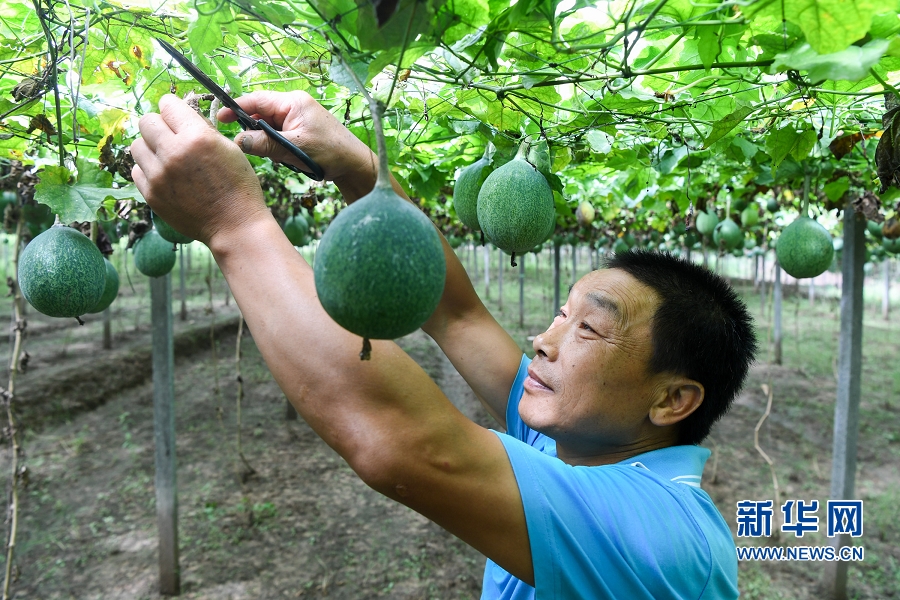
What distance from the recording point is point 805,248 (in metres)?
2.56

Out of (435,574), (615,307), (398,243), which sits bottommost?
(435,574)

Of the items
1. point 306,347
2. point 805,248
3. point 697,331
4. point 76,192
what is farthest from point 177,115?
point 805,248

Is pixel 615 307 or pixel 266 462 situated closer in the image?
pixel 615 307

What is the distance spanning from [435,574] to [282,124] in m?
4.17

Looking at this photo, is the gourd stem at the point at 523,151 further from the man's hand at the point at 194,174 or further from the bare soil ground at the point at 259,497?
the bare soil ground at the point at 259,497

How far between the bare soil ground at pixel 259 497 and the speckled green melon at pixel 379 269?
421 cm

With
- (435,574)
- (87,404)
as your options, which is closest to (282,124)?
(435,574)

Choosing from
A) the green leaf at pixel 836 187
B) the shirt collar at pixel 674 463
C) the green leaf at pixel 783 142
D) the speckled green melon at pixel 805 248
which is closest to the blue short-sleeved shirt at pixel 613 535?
the shirt collar at pixel 674 463

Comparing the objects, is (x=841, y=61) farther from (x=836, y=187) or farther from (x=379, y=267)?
(x=836, y=187)

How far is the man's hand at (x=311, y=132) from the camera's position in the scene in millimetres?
1195

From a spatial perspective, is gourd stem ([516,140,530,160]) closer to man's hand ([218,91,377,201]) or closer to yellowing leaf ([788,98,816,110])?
man's hand ([218,91,377,201])

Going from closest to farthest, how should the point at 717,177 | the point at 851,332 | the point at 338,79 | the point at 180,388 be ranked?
the point at 338,79 → the point at 717,177 → the point at 851,332 → the point at 180,388

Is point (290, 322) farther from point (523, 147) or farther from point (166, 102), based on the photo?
point (523, 147)

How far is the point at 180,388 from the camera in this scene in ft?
29.4
